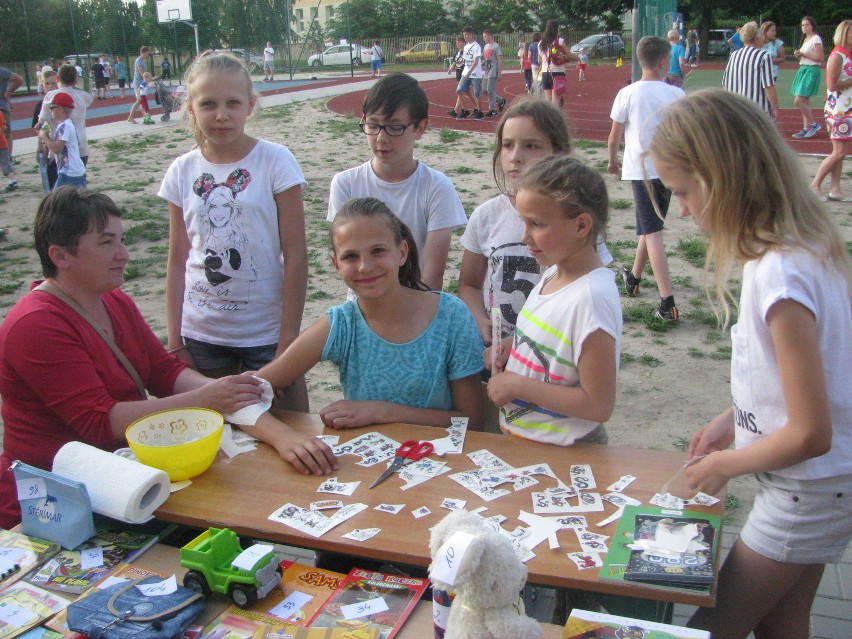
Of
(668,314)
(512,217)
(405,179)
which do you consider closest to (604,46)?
(668,314)

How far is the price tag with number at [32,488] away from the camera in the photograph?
6.32ft

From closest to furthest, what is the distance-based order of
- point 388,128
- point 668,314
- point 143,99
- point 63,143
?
1. point 388,128
2. point 668,314
3. point 63,143
4. point 143,99

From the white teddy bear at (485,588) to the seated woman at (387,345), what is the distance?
3.59 feet

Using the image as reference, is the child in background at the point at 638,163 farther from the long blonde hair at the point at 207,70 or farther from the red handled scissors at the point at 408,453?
the red handled scissors at the point at 408,453

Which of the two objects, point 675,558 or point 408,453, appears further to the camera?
point 408,453

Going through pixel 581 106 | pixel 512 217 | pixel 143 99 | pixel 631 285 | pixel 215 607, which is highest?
pixel 143 99

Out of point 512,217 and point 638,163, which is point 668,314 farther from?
point 512,217

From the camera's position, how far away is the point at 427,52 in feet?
141

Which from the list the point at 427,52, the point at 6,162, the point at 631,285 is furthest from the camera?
the point at 427,52

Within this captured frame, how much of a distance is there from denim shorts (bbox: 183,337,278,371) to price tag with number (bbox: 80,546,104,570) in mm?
1159

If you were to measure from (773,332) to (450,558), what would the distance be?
85 centimetres

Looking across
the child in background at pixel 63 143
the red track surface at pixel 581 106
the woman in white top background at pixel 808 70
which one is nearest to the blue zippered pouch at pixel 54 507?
the red track surface at pixel 581 106

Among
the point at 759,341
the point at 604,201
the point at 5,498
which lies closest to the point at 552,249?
the point at 604,201

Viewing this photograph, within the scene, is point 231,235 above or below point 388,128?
below
